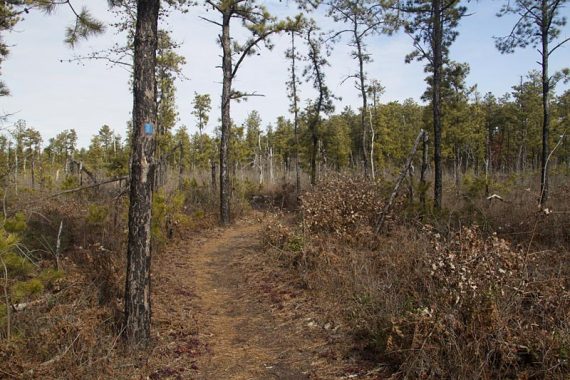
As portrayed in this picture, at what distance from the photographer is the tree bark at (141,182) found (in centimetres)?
441

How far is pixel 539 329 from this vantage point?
3.36 meters

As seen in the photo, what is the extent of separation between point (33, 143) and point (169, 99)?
27.9m

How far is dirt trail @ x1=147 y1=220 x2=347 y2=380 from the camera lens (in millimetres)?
4168

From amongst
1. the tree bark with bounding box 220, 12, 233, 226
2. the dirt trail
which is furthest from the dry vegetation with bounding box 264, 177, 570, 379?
the tree bark with bounding box 220, 12, 233, 226

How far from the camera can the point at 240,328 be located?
5.41m

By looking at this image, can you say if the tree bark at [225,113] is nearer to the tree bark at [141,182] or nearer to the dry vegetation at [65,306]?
the dry vegetation at [65,306]

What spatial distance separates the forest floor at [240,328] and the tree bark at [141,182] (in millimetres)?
457

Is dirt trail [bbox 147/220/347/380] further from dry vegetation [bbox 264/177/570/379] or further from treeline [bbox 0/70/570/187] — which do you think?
treeline [bbox 0/70/570/187]

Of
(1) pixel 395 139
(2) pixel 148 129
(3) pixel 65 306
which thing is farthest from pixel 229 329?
(1) pixel 395 139

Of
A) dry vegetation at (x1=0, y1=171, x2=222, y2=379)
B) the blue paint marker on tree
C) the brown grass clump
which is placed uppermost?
the blue paint marker on tree

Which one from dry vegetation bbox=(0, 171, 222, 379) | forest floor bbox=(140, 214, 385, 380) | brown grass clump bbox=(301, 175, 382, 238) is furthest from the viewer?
brown grass clump bbox=(301, 175, 382, 238)

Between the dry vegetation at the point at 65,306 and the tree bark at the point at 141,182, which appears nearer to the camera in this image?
the dry vegetation at the point at 65,306

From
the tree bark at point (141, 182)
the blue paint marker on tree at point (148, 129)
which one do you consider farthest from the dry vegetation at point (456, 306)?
the blue paint marker on tree at point (148, 129)

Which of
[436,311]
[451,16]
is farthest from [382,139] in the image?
[436,311]
